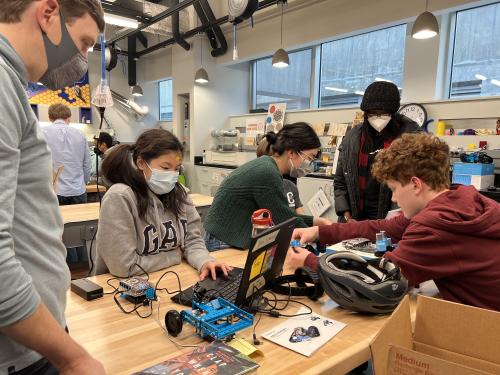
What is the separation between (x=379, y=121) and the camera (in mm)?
2334

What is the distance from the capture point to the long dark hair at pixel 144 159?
1.54m

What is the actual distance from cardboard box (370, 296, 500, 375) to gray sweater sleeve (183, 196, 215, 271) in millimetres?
797

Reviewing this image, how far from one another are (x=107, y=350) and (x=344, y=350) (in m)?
0.60

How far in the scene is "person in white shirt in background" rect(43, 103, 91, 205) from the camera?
12.2 ft

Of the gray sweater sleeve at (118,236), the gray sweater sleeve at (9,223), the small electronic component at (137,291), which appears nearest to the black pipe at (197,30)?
the gray sweater sleeve at (118,236)

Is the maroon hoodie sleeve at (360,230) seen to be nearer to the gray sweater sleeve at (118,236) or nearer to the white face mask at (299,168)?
the white face mask at (299,168)

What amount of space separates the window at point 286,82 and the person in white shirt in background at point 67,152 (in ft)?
10.7

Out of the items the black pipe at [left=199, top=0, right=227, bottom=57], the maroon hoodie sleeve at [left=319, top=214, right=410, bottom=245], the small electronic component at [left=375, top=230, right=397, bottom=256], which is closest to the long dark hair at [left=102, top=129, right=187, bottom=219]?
the maroon hoodie sleeve at [left=319, top=214, right=410, bottom=245]

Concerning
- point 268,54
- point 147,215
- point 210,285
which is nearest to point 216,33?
point 268,54

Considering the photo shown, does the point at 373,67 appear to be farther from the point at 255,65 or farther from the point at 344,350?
the point at 344,350

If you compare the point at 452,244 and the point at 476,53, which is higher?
the point at 476,53

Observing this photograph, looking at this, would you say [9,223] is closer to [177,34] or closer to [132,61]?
[177,34]

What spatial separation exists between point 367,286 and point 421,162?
0.59 m

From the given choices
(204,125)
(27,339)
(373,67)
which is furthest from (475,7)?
(27,339)
